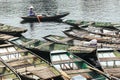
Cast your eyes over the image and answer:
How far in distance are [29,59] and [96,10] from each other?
4399 centimetres

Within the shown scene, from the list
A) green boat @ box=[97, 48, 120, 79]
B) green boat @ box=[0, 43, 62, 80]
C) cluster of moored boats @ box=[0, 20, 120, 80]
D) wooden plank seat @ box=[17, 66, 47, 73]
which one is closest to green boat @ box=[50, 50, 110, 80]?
cluster of moored boats @ box=[0, 20, 120, 80]

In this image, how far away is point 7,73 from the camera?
27.3 meters

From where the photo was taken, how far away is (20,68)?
1143 inches

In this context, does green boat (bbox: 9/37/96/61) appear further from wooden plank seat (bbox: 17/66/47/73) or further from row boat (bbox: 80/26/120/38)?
row boat (bbox: 80/26/120/38)

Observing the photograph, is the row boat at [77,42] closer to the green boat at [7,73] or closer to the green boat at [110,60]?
the green boat at [110,60]

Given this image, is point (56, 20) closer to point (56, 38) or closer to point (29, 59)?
point (56, 38)

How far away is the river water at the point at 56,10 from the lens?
54156 mm

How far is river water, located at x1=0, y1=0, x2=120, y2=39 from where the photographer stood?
54.2 m

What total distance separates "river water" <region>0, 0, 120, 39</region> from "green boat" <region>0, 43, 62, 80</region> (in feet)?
47.5

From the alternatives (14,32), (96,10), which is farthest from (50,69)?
(96,10)

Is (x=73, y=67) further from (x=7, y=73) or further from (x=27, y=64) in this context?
(x=7, y=73)

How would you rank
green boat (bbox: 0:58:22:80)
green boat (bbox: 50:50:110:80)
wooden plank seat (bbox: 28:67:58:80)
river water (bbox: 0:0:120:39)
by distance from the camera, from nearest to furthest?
wooden plank seat (bbox: 28:67:58:80), green boat (bbox: 0:58:22:80), green boat (bbox: 50:50:110:80), river water (bbox: 0:0:120:39)

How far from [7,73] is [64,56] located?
761 cm

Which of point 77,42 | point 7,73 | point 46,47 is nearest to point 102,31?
point 77,42
